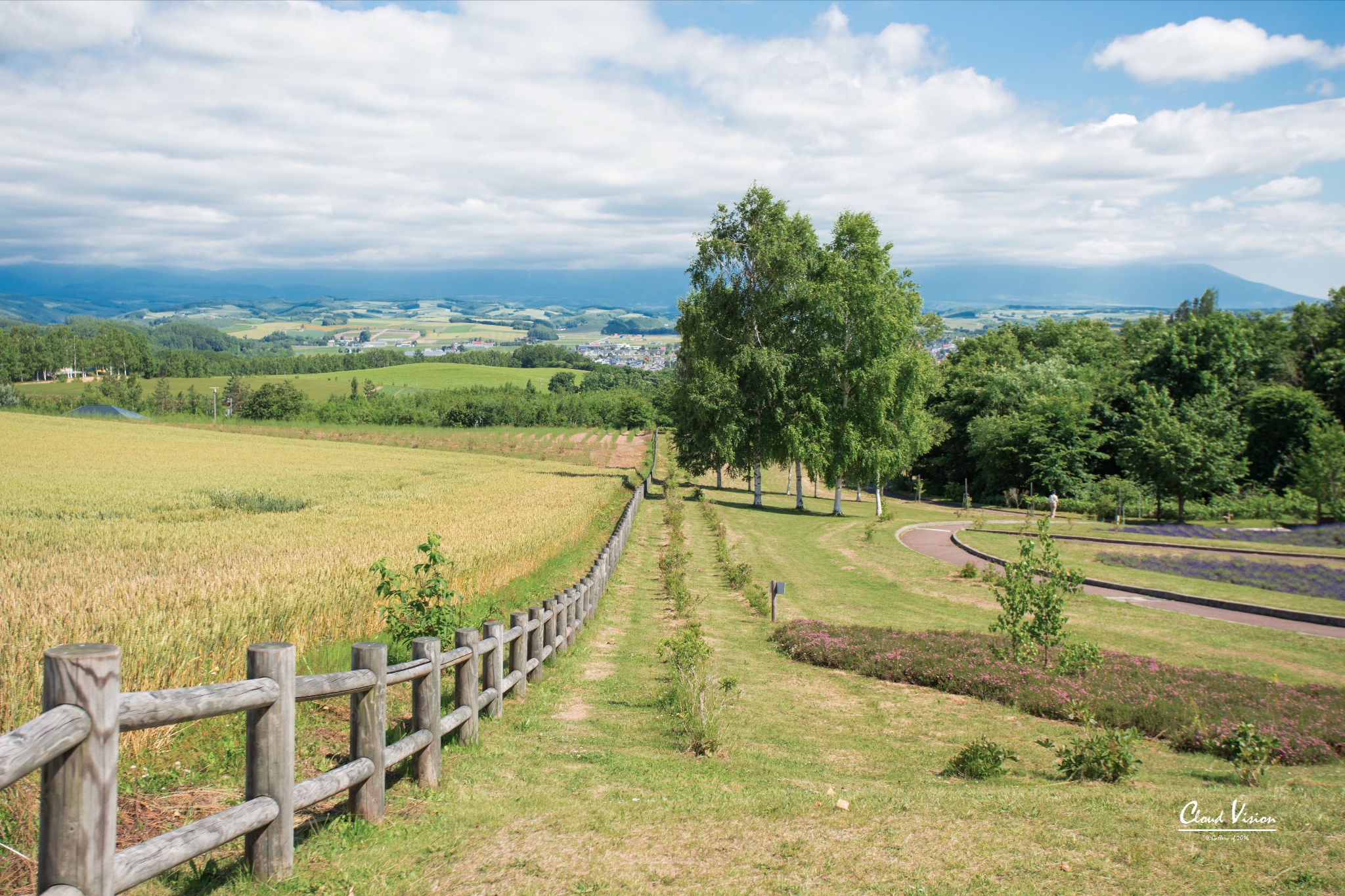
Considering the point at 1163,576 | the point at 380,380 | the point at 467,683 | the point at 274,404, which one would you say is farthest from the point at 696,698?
the point at 380,380

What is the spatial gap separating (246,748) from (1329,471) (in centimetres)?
4966

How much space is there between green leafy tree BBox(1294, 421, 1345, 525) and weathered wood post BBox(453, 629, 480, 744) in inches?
1831

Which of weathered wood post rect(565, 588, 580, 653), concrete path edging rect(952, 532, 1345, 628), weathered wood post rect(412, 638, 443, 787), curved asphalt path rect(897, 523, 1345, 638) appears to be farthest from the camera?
concrete path edging rect(952, 532, 1345, 628)

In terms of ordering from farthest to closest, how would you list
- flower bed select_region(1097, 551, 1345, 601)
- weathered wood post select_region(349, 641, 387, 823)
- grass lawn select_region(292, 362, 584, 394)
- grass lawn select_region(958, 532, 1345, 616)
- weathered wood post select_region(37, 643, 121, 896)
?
grass lawn select_region(292, 362, 584, 394), flower bed select_region(1097, 551, 1345, 601), grass lawn select_region(958, 532, 1345, 616), weathered wood post select_region(349, 641, 387, 823), weathered wood post select_region(37, 643, 121, 896)

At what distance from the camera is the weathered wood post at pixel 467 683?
741 cm

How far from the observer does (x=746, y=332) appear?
4419cm

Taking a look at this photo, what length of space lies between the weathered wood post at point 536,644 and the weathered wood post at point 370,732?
4417 millimetres

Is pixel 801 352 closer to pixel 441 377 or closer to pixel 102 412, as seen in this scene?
pixel 102 412

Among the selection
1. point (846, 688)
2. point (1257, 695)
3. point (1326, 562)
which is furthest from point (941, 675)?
point (1326, 562)

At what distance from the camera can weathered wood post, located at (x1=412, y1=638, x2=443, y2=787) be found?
6355 mm

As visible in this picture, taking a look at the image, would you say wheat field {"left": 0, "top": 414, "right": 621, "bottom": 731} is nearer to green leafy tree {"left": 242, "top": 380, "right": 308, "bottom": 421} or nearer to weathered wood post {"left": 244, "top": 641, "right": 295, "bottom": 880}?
weathered wood post {"left": 244, "top": 641, "right": 295, "bottom": 880}

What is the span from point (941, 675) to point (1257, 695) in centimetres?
418

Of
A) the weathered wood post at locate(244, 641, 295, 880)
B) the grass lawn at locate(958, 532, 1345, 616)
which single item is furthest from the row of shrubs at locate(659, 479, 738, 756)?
the grass lawn at locate(958, 532, 1345, 616)

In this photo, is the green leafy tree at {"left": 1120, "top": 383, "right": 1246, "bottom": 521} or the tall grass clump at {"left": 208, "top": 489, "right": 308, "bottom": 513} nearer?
the tall grass clump at {"left": 208, "top": 489, "right": 308, "bottom": 513}
